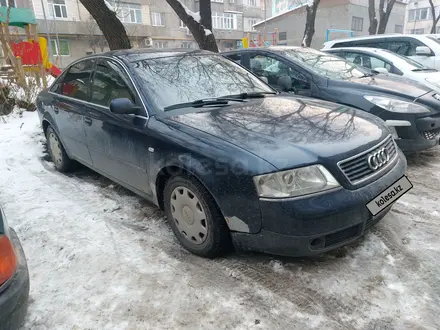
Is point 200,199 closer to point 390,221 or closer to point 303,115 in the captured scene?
point 303,115

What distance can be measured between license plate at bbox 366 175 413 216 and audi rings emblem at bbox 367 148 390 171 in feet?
0.57

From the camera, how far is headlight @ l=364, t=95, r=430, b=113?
162 inches

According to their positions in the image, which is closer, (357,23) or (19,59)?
(19,59)

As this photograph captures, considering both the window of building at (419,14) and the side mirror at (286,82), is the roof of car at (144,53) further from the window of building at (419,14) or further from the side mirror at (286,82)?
the window of building at (419,14)

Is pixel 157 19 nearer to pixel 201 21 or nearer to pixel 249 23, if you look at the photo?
pixel 249 23

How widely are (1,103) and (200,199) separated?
6.37 meters

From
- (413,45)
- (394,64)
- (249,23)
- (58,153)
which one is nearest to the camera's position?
(58,153)

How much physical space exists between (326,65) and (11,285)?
4.64m

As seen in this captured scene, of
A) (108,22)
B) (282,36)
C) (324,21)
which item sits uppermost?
(324,21)

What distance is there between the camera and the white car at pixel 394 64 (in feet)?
20.1

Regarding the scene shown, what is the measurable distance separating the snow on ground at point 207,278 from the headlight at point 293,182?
0.65 meters

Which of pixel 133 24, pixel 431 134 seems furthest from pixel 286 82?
pixel 133 24

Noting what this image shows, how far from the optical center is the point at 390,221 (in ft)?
9.90

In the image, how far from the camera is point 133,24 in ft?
116
